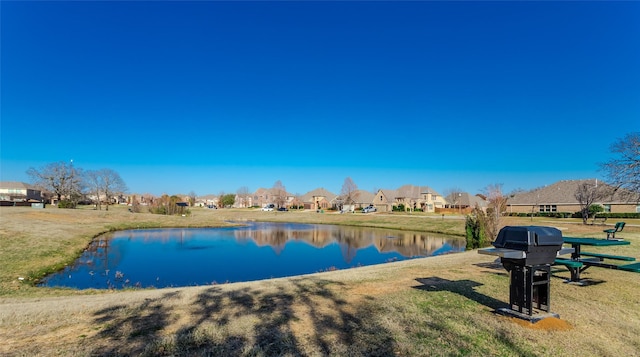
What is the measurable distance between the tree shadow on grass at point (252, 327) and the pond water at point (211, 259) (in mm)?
7399

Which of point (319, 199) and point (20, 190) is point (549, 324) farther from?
point (20, 190)

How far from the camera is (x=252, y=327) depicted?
5262 mm

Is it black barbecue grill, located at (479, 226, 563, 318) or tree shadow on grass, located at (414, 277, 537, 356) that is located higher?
black barbecue grill, located at (479, 226, 563, 318)

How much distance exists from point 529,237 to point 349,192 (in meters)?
86.6

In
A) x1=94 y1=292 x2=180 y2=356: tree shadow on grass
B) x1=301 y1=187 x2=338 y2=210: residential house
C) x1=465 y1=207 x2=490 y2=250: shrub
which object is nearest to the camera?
x1=94 y1=292 x2=180 y2=356: tree shadow on grass

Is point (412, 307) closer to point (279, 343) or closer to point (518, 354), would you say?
point (518, 354)

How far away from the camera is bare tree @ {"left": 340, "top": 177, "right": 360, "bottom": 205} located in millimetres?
91000

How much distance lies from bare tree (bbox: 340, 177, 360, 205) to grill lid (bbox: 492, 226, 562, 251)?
84993 millimetres

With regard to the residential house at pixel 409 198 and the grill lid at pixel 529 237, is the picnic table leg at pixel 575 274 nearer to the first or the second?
the grill lid at pixel 529 237

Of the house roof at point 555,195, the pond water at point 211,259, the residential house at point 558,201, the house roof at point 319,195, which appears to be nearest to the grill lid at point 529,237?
the pond water at point 211,259

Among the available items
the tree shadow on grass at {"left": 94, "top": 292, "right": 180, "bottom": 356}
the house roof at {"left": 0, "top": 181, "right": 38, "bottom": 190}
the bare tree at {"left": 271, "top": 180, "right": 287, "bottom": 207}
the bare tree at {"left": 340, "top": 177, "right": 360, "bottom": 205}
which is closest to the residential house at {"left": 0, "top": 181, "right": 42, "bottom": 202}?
the house roof at {"left": 0, "top": 181, "right": 38, "bottom": 190}

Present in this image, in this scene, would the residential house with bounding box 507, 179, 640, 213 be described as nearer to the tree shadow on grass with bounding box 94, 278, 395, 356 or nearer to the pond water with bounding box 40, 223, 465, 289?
the pond water with bounding box 40, 223, 465, 289

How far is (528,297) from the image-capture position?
213 inches

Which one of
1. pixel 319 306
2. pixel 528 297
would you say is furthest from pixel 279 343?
pixel 528 297
